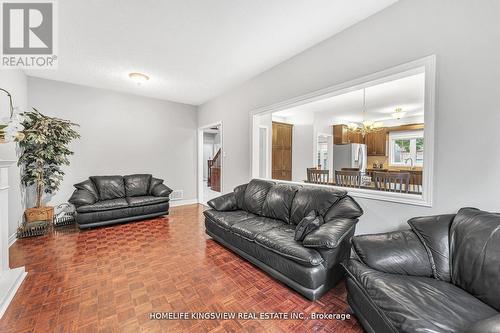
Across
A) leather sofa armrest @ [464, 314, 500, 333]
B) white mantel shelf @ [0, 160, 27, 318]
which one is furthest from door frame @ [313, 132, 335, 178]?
white mantel shelf @ [0, 160, 27, 318]

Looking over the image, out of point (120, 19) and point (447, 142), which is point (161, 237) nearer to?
point (120, 19)

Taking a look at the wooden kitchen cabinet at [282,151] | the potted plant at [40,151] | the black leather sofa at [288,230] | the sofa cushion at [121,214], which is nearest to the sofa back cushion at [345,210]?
the black leather sofa at [288,230]

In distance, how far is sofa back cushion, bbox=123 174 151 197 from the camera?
4621mm

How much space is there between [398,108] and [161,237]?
5943 millimetres

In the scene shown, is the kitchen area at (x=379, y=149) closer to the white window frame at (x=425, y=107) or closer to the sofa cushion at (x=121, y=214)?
the white window frame at (x=425, y=107)

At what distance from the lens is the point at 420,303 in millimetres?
1200

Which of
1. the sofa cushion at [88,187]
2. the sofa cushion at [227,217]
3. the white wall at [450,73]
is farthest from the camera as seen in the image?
the sofa cushion at [88,187]

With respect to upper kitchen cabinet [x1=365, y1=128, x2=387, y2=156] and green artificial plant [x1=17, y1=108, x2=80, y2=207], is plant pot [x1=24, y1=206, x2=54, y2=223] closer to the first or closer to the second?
green artificial plant [x1=17, y1=108, x2=80, y2=207]

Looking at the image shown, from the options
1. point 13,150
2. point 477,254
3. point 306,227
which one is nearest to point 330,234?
point 306,227

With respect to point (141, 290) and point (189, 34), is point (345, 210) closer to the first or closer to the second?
point (141, 290)

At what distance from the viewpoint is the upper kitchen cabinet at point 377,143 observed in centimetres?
670

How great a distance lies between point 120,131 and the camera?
15.9 feet

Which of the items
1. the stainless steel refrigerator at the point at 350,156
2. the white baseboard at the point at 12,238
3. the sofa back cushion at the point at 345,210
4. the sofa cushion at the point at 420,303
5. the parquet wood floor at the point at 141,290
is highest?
the stainless steel refrigerator at the point at 350,156

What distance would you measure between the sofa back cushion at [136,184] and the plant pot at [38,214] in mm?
1290
